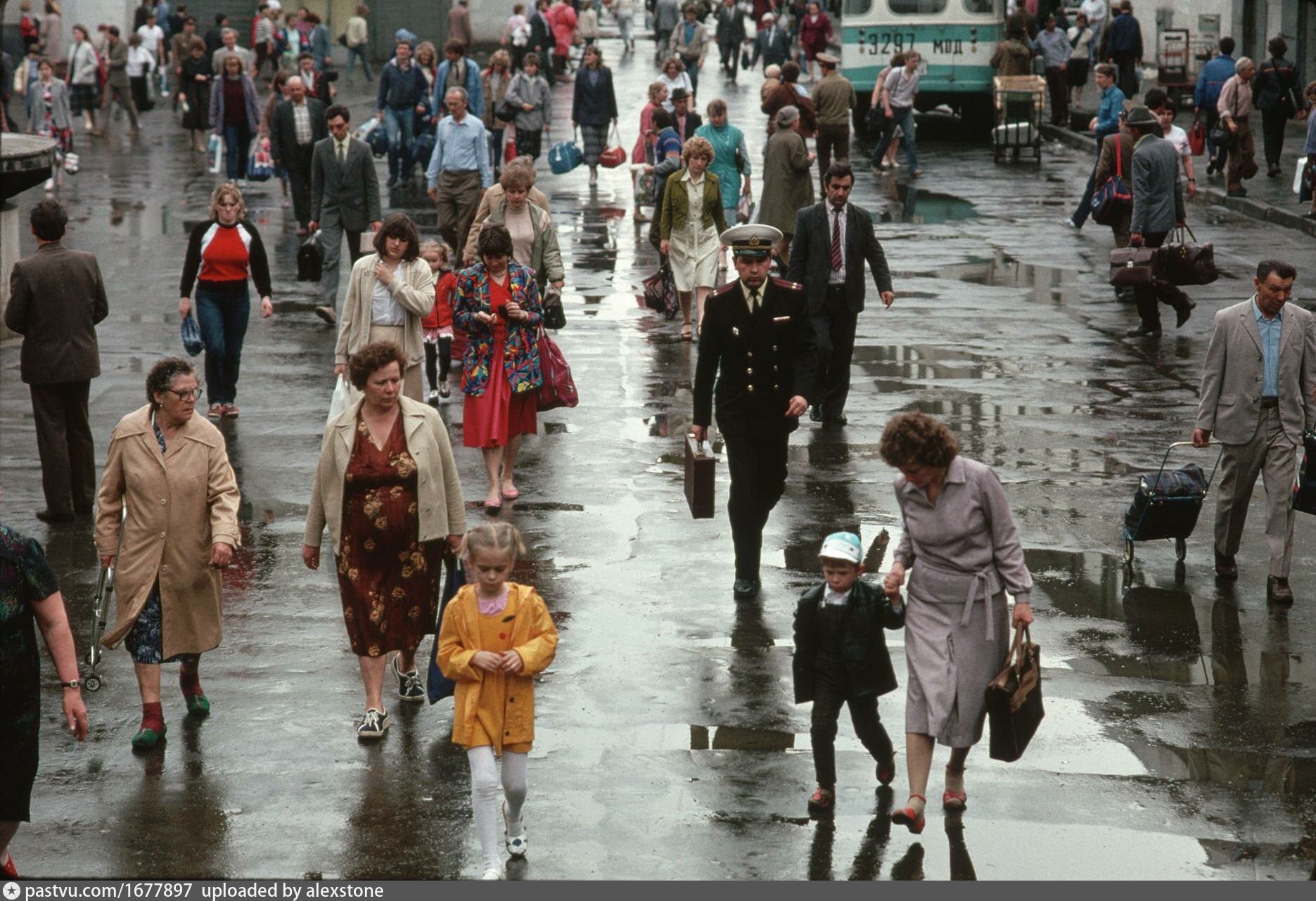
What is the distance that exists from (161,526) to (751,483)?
3.12 meters

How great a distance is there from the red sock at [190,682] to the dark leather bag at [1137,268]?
976 centimetres

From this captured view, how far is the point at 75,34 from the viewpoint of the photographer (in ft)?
109

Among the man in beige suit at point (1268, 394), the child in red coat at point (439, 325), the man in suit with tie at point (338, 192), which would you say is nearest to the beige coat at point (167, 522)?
the child in red coat at point (439, 325)

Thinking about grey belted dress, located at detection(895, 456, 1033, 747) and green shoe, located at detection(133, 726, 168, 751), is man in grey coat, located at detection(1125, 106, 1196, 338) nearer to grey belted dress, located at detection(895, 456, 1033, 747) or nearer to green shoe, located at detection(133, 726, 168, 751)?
grey belted dress, located at detection(895, 456, 1033, 747)

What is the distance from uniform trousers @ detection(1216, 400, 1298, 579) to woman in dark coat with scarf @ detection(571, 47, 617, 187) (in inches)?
665

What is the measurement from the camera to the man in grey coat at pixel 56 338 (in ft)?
35.0

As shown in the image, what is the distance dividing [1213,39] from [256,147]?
21.3 m

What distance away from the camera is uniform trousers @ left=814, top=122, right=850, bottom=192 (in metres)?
25.0

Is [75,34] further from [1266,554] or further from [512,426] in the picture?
[1266,554]

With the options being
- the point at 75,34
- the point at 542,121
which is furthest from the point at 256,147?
the point at 75,34

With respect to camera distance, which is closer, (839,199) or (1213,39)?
(839,199)

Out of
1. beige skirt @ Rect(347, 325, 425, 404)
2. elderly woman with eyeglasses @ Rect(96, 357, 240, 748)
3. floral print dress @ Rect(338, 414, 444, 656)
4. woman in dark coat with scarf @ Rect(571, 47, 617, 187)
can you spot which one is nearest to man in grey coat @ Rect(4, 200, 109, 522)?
beige skirt @ Rect(347, 325, 425, 404)

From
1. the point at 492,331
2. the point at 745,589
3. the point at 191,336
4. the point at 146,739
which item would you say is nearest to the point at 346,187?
the point at 191,336

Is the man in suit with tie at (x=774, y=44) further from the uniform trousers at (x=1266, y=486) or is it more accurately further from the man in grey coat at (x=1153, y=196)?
the uniform trousers at (x=1266, y=486)
